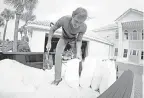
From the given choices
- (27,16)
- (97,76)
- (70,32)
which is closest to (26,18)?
(27,16)

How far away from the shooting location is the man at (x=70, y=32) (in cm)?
30

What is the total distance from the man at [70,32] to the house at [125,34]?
0.67 ft

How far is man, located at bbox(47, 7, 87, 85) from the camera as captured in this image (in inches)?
11.8

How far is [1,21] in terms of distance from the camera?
0.33 meters

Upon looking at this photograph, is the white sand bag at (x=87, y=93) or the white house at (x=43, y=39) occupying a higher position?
the white house at (x=43, y=39)

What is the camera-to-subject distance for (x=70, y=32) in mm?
364

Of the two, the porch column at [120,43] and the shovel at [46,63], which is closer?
the shovel at [46,63]

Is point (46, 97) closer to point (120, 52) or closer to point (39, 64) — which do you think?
point (39, 64)

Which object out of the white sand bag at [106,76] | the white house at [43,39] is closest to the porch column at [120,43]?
the white house at [43,39]

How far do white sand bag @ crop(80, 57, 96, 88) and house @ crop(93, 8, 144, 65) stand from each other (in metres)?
0.25

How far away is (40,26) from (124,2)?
0.35 metres

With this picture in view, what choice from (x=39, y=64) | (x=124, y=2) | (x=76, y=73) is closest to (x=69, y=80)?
(x=76, y=73)

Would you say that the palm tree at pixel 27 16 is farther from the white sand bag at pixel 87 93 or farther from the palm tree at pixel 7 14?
the white sand bag at pixel 87 93

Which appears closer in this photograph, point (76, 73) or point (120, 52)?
point (76, 73)
